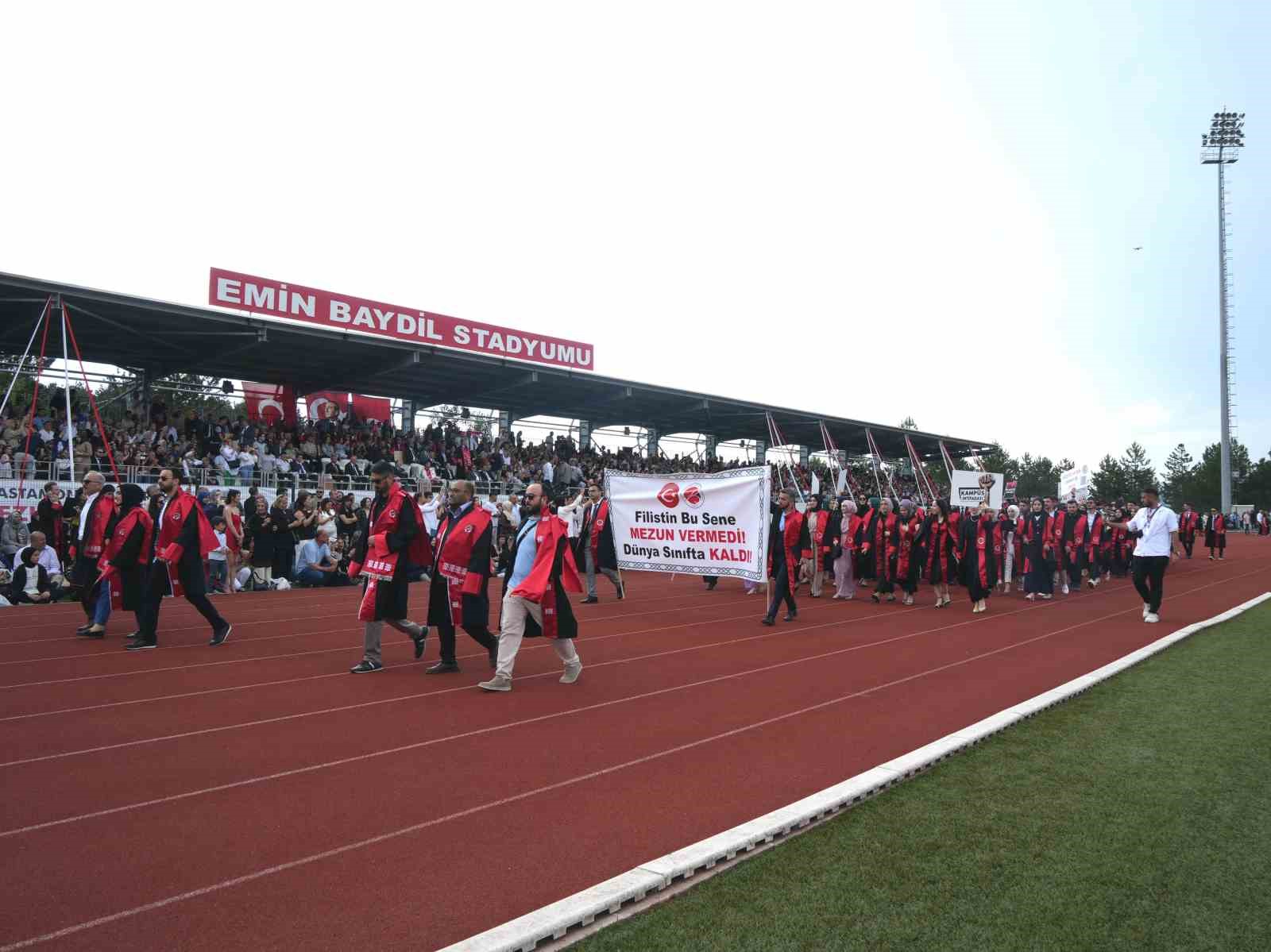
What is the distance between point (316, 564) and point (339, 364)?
9.01 meters

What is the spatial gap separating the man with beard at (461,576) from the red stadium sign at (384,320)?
57.7 feet

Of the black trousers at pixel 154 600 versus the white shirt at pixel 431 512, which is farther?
the white shirt at pixel 431 512

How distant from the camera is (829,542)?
656 inches

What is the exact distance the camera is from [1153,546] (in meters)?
12.3

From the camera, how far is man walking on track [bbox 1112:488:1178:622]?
12.2m

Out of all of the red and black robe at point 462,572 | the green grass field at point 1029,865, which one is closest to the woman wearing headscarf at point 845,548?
the red and black robe at point 462,572

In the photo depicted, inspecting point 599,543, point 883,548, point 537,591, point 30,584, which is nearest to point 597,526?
point 599,543

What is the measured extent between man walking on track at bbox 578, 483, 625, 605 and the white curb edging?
9292 millimetres

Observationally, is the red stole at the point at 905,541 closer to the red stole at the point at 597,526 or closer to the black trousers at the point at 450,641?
the red stole at the point at 597,526

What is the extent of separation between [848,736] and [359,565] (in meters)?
4.85

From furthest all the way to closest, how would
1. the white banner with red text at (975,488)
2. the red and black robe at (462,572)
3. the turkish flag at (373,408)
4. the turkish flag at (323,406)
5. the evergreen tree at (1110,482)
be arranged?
the evergreen tree at (1110,482) < the turkish flag at (373,408) < the turkish flag at (323,406) < the white banner with red text at (975,488) < the red and black robe at (462,572)

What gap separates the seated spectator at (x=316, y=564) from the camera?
18.0 m

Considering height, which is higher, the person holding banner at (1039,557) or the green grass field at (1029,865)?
the person holding banner at (1039,557)

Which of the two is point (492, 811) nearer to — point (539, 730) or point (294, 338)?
point (539, 730)
